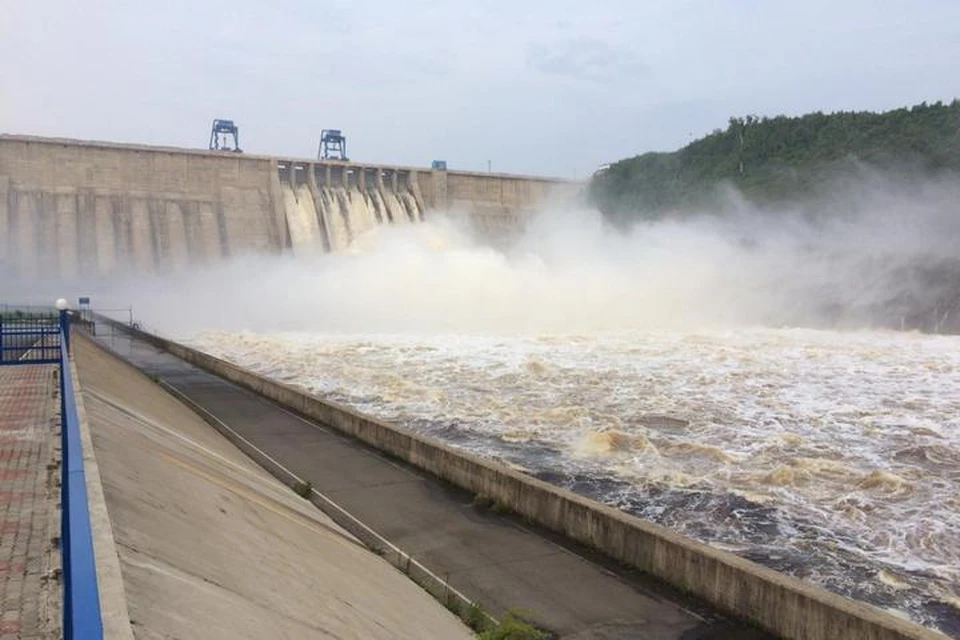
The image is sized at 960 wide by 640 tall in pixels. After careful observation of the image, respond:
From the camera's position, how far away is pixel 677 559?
20.2 feet

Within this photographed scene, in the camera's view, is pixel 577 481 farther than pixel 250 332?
No

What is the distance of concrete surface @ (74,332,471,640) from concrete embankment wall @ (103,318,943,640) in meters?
1.86

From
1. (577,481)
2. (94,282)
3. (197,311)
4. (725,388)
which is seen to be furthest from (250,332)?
(577,481)

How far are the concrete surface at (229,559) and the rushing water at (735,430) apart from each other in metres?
3.89

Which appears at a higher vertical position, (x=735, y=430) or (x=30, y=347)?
(x=30, y=347)

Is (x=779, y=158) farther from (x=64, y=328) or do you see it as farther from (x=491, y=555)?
(x=491, y=555)

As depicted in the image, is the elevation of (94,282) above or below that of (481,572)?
above

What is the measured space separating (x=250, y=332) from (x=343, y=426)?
22919mm

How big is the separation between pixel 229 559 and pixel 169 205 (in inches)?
1830

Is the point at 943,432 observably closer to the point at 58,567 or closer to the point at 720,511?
the point at 720,511

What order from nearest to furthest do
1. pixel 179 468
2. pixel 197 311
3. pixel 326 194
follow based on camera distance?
1. pixel 179 468
2. pixel 197 311
3. pixel 326 194

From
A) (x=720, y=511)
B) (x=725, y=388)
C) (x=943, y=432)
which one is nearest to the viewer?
(x=720, y=511)

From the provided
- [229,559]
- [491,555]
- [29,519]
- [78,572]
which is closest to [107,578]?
[78,572]

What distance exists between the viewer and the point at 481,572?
6543mm
